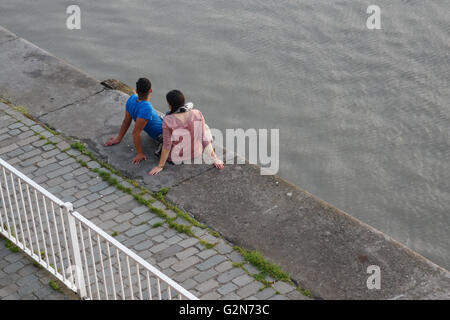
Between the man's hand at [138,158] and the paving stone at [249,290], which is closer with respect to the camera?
the paving stone at [249,290]

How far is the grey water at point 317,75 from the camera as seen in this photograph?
977 cm

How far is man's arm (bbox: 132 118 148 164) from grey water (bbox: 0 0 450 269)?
84.8 inches

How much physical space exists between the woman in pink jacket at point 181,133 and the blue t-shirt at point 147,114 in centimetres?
34

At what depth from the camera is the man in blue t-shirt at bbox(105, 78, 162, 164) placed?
888cm

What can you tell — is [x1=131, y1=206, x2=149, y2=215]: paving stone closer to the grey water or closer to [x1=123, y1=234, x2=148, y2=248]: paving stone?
[x1=123, y1=234, x2=148, y2=248]: paving stone

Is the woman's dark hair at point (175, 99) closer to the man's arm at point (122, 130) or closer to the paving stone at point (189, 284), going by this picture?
the man's arm at point (122, 130)

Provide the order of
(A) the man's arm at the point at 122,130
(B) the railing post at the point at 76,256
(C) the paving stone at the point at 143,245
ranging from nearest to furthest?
(B) the railing post at the point at 76,256 < (C) the paving stone at the point at 143,245 < (A) the man's arm at the point at 122,130

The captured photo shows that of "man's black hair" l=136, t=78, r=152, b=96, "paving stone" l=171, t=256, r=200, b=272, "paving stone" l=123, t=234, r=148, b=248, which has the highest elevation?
"man's black hair" l=136, t=78, r=152, b=96

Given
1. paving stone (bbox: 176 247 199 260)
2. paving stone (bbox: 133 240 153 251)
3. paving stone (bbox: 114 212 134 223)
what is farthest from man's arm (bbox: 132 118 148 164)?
paving stone (bbox: 176 247 199 260)

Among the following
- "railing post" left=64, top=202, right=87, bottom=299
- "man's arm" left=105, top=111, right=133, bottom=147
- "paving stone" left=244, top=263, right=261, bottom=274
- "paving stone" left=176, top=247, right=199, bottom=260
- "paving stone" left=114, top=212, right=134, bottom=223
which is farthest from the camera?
"man's arm" left=105, top=111, right=133, bottom=147

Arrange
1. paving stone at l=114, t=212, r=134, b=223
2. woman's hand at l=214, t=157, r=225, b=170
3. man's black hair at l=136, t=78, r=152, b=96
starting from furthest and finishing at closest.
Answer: woman's hand at l=214, t=157, r=225, b=170 < man's black hair at l=136, t=78, r=152, b=96 < paving stone at l=114, t=212, r=134, b=223

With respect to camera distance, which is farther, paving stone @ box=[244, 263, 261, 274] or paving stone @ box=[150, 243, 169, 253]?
paving stone @ box=[150, 243, 169, 253]

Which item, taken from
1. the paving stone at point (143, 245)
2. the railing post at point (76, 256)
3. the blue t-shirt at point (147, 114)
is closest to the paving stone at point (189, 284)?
the paving stone at point (143, 245)

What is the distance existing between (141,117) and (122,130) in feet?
1.57
